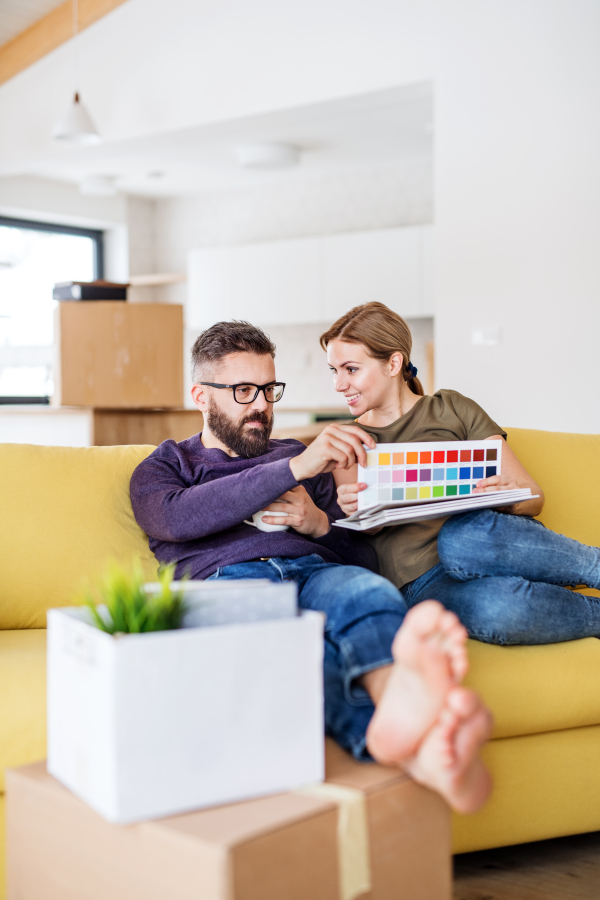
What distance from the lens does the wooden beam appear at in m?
5.05

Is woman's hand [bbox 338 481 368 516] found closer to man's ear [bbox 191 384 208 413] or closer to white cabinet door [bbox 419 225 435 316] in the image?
man's ear [bbox 191 384 208 413]

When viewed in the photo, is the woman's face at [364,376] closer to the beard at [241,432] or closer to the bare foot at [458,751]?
the beard at [241,432]

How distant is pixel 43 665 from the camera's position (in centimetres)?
150

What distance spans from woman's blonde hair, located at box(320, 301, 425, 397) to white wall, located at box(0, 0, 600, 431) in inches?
72.8

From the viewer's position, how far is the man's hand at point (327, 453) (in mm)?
1530

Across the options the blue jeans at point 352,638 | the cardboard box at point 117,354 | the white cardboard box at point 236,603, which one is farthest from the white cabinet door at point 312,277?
the white cardboard box at point 236,603

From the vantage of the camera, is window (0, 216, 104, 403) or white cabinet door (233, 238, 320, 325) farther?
window (0, 216, 104, 403)

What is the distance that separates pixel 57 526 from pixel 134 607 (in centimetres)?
94

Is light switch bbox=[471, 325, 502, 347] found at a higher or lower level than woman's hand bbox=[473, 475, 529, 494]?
higher

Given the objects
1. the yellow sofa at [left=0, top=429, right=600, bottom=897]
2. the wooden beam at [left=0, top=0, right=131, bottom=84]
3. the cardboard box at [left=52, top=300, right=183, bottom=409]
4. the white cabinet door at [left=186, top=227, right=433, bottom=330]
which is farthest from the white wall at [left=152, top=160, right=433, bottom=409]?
the yellow sofa at [left=0, top=429, right=600, bottom=897]

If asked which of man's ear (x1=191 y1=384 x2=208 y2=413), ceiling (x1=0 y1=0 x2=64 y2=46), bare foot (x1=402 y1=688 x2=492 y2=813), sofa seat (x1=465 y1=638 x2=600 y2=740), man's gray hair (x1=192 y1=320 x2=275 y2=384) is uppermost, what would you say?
ceiling (x1=0 y1=0 x2=64 y2=46)

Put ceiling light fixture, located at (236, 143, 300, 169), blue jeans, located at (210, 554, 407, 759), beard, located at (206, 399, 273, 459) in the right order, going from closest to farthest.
A: blue jeans, located at (210, 554, 407, 759)
beard, located at (206, 399, 273, 459)
ceiling light fixture, located at (236, 143, 300, 169)

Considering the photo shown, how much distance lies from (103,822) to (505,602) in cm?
89

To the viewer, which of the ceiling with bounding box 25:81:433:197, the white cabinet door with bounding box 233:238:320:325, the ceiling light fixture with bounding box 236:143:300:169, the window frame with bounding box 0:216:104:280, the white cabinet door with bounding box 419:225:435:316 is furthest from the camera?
the window frame with bounding box 0:216:104:280
